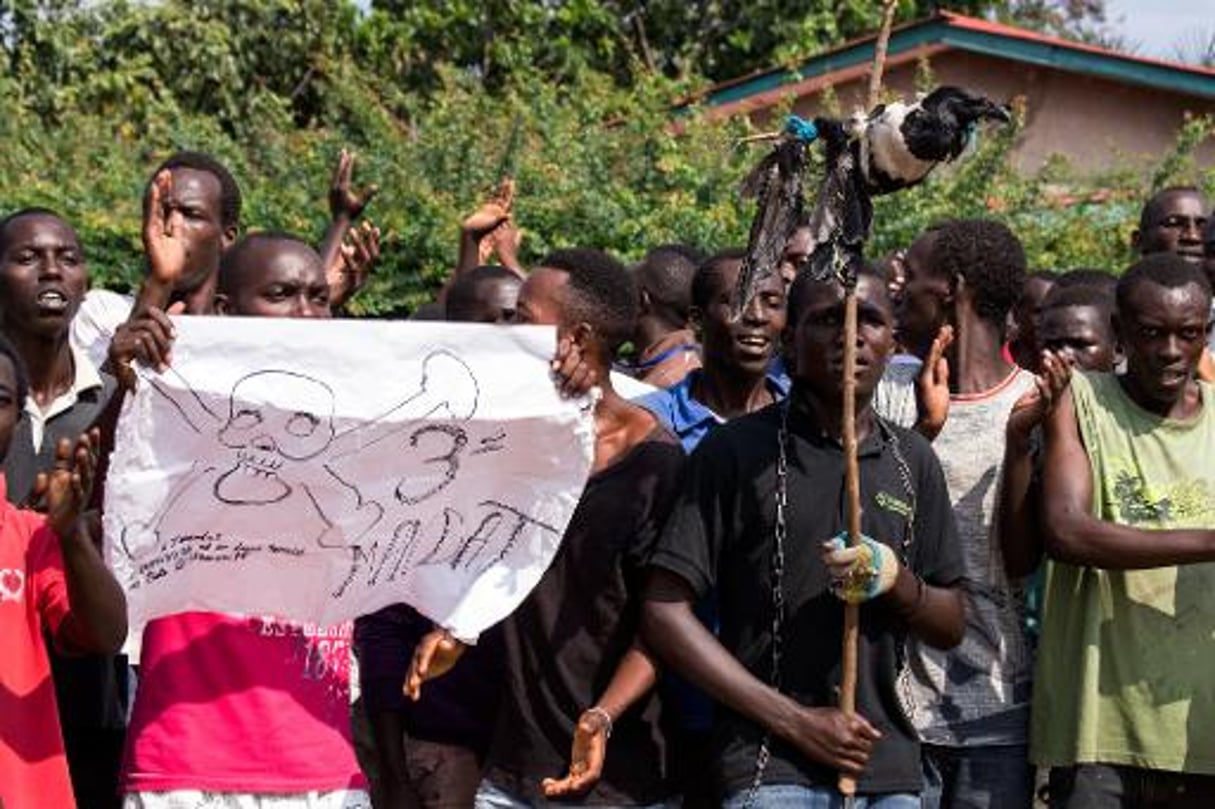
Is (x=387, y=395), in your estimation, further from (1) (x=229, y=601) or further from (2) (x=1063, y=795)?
(2) (x=1063, y=795)

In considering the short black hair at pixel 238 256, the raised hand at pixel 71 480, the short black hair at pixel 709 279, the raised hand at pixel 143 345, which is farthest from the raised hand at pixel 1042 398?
the raised hand at pixel 71 480

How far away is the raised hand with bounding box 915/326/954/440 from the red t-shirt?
2.36 m

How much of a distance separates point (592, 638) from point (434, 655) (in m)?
0.39

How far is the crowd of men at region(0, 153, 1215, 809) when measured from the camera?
5.17 metres

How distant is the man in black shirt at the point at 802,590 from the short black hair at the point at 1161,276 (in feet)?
3.14

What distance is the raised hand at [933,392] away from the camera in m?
6.01

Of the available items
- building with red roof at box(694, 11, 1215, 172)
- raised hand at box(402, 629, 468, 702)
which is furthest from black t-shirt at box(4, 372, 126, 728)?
building with red roof at box(694, 11, 1215, 172)

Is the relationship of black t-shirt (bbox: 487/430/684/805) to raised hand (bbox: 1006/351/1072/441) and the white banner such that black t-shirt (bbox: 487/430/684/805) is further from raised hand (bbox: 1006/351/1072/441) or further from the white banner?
raised hand (bbox: 1006/351/1072/441)

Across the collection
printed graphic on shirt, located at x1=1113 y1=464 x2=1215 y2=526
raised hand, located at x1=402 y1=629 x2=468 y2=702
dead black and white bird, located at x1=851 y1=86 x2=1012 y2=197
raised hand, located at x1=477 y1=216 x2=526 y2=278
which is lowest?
raised hand, located at x1=402 y1=629 x2=468 y2=702

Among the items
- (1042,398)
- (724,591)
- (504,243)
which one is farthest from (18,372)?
(504,243)

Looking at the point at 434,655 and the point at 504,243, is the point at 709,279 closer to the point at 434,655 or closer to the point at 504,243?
the point at 434,655

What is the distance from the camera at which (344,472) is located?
5461 mm

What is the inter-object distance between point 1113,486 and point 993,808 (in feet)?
3.03

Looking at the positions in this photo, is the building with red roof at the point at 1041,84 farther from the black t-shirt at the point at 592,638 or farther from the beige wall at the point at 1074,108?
the black t-shirt at the point at 592,638
